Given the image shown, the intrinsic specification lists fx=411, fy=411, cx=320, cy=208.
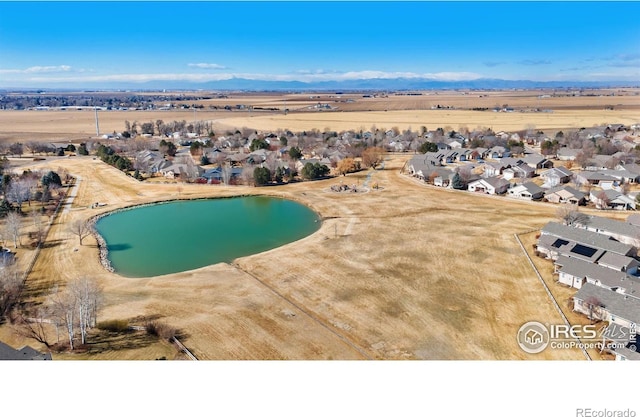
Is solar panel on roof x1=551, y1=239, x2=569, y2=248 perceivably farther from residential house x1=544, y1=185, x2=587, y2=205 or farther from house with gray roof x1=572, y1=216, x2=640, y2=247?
residential house x1=544, y1=185, x2=587, y2=205

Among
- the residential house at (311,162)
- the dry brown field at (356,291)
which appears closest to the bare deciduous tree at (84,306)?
the dry brown field at (356,291)

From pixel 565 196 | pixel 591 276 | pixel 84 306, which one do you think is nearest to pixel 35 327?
pixel 84 306

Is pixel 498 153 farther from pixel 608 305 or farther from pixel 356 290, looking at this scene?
pixel 356 290

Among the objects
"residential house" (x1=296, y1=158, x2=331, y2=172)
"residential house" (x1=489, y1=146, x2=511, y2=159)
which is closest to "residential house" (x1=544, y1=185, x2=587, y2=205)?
"residential house" (x1=489, y1=146, x2=511, y2=159)

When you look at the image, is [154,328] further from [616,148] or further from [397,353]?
[616,148]

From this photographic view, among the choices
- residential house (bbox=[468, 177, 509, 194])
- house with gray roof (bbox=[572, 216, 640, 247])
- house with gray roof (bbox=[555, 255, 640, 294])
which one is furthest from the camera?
residential house (bbox=[468, 177, 509, 194])

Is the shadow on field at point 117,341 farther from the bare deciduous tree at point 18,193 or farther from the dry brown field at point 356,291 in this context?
the bare deciduous tree at point 18,193
